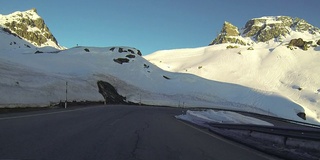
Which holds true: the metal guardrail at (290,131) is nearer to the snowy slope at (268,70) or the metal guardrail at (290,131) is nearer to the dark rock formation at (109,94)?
the dark rock formation at (109,94)

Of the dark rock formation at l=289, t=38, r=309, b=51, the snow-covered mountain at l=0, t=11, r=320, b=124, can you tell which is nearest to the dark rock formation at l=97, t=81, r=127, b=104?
the snow-covered mountain at l=0, t=11, r=320, b=124

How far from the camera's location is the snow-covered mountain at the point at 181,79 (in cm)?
4622

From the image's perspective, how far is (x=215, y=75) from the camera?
404 feet

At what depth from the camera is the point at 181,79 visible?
321ft

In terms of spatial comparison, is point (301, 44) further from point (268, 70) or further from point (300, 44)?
point (268, 70)

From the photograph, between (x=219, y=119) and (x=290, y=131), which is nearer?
(x=290, y=131)

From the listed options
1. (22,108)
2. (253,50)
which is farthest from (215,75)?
(22,108)

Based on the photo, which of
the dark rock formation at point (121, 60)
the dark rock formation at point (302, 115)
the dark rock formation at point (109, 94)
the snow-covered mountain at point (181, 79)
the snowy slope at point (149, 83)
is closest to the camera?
the snow-covered mountain at point (181, 79)

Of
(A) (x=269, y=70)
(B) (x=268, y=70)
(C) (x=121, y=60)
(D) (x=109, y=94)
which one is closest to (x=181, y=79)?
(C) (x=121, y=60)

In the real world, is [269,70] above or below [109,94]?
above

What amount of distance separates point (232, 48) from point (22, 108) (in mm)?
148307

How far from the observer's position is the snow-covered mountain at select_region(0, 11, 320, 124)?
1820 inches

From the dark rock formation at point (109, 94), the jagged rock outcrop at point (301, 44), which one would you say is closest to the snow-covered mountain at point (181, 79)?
the dark rock formation at point (109, 94)

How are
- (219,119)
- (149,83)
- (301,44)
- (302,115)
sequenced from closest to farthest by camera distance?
(219,119)
(302,115)
(149,83)
(301,44)
